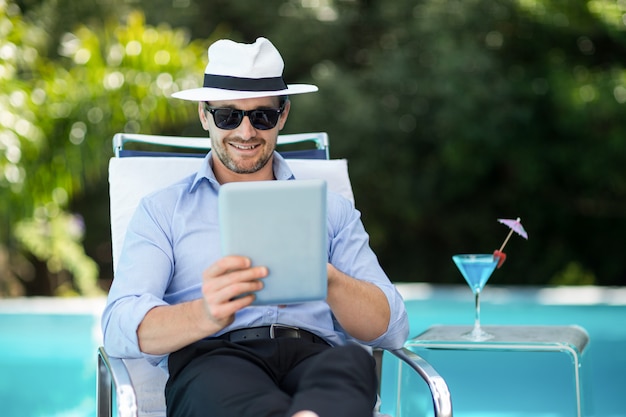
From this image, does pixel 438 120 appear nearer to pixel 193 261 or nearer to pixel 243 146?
pixel 243 146

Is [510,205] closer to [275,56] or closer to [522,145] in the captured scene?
[522,145]

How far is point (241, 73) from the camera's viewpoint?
2.41 m

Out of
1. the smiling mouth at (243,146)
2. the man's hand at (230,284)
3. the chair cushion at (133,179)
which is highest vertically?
the smiling mouth at (243,146)

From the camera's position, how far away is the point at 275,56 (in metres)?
2.48

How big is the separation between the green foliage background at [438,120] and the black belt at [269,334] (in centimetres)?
682

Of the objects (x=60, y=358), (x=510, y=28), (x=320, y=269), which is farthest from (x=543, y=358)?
(x=510, y=28)

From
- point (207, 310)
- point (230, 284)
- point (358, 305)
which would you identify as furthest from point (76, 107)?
point (230, 284)

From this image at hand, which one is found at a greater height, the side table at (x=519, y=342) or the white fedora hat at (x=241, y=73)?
the white fedora hat at (x=241, y=73)

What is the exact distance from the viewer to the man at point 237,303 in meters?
1.88

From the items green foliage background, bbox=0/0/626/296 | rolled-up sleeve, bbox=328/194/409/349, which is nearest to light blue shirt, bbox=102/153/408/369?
rolled-up sleeve, bbox=328/194/409/349

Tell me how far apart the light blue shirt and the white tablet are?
1.49 ft

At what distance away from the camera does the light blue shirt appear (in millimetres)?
2236

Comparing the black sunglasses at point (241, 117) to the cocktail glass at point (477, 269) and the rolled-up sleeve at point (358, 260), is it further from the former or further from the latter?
the cocktail glass at point (477, 269)

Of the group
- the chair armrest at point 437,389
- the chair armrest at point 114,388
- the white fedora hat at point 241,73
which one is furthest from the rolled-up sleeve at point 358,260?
the chair armrest at point 114,388
